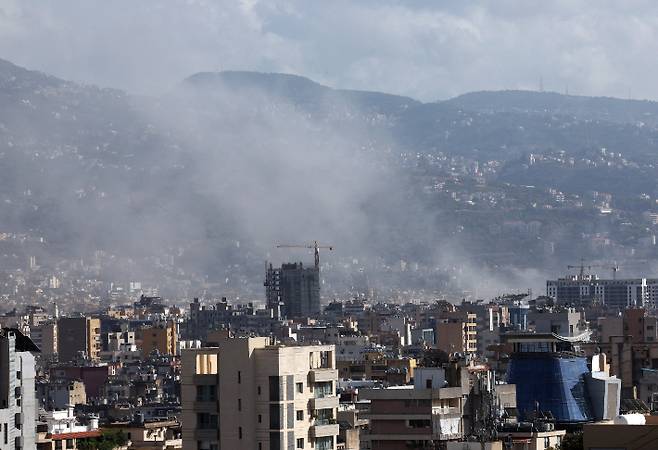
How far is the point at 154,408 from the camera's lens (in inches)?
3457

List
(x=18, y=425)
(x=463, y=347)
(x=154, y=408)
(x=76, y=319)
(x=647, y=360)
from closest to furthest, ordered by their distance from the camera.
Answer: (x=18, y=425) → (x=647, y=360) → (x=154, y=408) → (x=463, y=347) → (x=76, y=319)

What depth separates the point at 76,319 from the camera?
167375 millimetres

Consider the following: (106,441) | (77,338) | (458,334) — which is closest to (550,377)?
(106,441)

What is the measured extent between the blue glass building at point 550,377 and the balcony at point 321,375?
14.2 meters

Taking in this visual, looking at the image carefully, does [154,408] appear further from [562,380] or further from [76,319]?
[76,319]

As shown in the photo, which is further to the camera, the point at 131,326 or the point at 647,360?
the point at 131,326

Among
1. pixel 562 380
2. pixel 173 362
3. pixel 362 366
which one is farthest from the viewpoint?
pixel 173 362

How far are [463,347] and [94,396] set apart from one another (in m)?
33.0

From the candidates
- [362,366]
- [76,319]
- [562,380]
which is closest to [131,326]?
[76,319]

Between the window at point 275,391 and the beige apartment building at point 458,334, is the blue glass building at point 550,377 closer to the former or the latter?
the window at point 275,391

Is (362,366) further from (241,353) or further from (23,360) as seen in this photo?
(23,360)

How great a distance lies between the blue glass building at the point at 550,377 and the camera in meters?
60.2

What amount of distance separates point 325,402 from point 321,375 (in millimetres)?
477

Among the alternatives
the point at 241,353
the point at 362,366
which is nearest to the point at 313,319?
the point at 362,366
